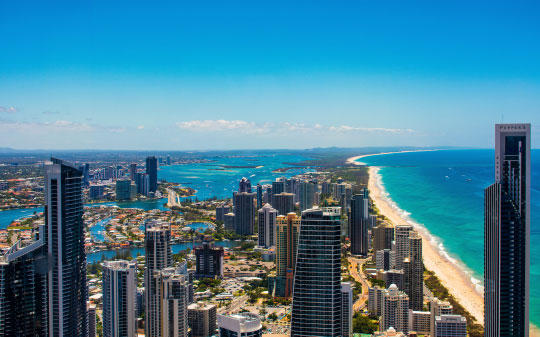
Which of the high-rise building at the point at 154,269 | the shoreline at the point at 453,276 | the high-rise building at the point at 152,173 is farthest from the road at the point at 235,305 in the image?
the high-rise building at the point at 152,173

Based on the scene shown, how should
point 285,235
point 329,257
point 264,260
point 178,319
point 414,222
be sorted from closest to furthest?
point 329,257
point 178,319
point 285,235
point 264,260
point 414,222

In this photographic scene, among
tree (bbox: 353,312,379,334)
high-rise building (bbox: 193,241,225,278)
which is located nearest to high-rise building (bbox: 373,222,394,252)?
high-rise building (bbox: 193,241,225,278)

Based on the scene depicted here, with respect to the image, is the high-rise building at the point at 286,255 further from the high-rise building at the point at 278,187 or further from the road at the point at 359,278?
the high-rise building at the point at 278,187

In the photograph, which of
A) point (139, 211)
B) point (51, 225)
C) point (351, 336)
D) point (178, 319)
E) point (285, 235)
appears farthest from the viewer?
point (139, 211)

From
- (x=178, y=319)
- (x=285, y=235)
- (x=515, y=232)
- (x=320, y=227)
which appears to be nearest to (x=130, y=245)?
(x=285, y=235)

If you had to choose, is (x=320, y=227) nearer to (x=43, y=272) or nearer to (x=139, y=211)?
(x=43, y=272)

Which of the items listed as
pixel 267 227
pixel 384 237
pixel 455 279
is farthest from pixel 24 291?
pixel 267 227
